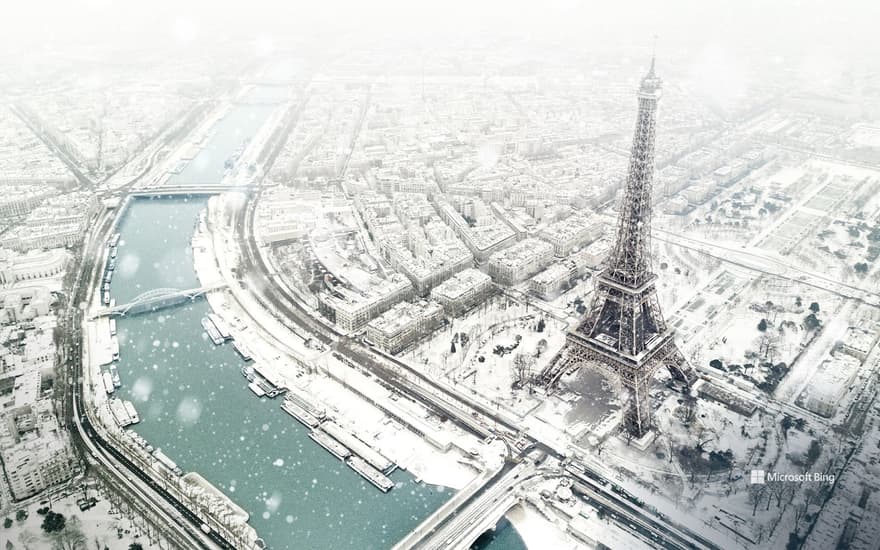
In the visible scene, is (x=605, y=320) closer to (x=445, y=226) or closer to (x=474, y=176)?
(x=445, y=226)

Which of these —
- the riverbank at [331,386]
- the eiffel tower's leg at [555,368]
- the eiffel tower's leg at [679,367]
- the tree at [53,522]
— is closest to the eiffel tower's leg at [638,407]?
the eiffel tower's leg at [679,367]

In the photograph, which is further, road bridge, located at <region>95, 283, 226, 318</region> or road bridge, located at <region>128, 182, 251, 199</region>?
road bridge, located at <region>128, 182, 251, 199</region>

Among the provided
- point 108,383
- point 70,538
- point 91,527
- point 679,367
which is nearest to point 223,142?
point 108,383

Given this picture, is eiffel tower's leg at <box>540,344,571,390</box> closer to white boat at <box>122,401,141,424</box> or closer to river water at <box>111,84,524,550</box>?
river water at <box>111,84,524,550</box>

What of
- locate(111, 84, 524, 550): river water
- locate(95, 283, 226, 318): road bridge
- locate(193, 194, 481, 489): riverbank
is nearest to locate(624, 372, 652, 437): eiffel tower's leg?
locate(193, 194, 481, 489): riverbank

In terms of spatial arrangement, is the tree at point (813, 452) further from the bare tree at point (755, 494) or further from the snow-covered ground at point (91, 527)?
the snow-covered ground at point (91, 527)

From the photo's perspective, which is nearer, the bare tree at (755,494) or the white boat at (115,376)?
the bare tree at (755,494)
